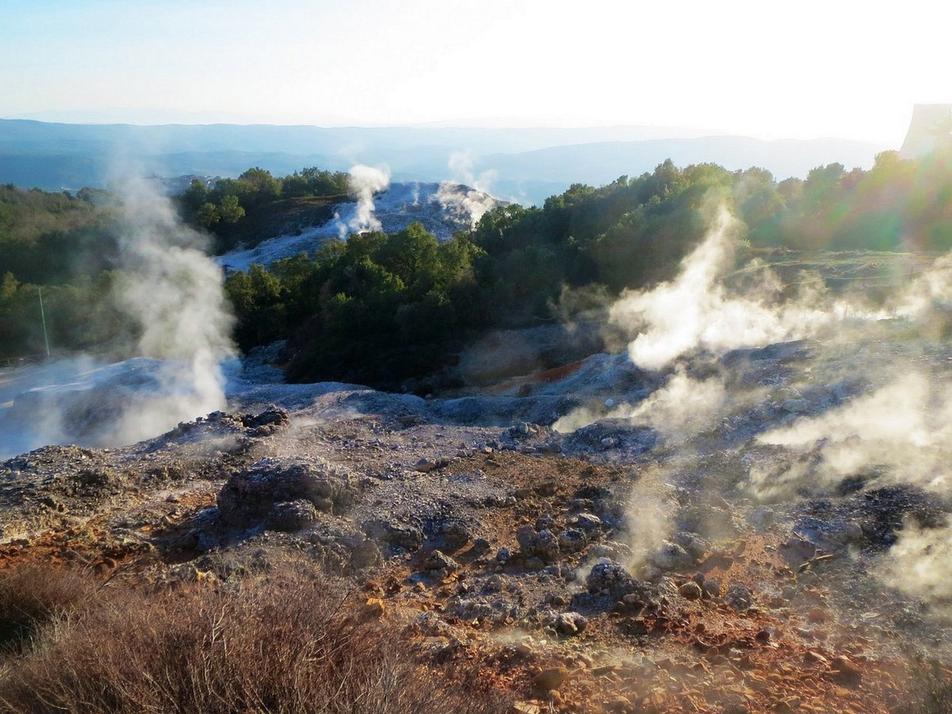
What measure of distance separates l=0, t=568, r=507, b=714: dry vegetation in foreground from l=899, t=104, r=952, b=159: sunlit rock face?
3135 centimetres

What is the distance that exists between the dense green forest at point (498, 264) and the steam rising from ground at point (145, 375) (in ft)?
3.33

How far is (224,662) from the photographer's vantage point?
3.34m

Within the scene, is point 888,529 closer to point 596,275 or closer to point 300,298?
point 596,275

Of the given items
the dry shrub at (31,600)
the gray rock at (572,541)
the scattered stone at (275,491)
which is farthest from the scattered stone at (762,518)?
the dry shrub at (31,600)

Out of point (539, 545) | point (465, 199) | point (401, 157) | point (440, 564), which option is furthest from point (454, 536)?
point (401, 157)

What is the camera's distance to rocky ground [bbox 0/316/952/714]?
4.84 m

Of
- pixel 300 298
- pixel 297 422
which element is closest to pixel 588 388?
pixel 297 422

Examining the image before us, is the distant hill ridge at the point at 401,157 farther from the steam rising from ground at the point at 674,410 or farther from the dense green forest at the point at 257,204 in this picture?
the steam rising from ground at the point at 674,410

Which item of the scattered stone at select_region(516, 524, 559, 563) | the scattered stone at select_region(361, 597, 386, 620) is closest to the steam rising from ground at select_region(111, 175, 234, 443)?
the scattered stone at select_region(361, 597, 386, 620)

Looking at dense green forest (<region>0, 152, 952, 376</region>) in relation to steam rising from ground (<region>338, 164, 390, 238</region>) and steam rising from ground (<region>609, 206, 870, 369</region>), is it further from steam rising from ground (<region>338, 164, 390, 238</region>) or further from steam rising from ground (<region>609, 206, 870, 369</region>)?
steam rising from ground (<region>338, 164, 390, 238</region>)

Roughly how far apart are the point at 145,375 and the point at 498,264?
9920 millimetres

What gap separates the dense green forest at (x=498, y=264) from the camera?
18.5 meters

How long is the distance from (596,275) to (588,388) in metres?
8.28

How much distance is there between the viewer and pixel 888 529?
6.60 meters
